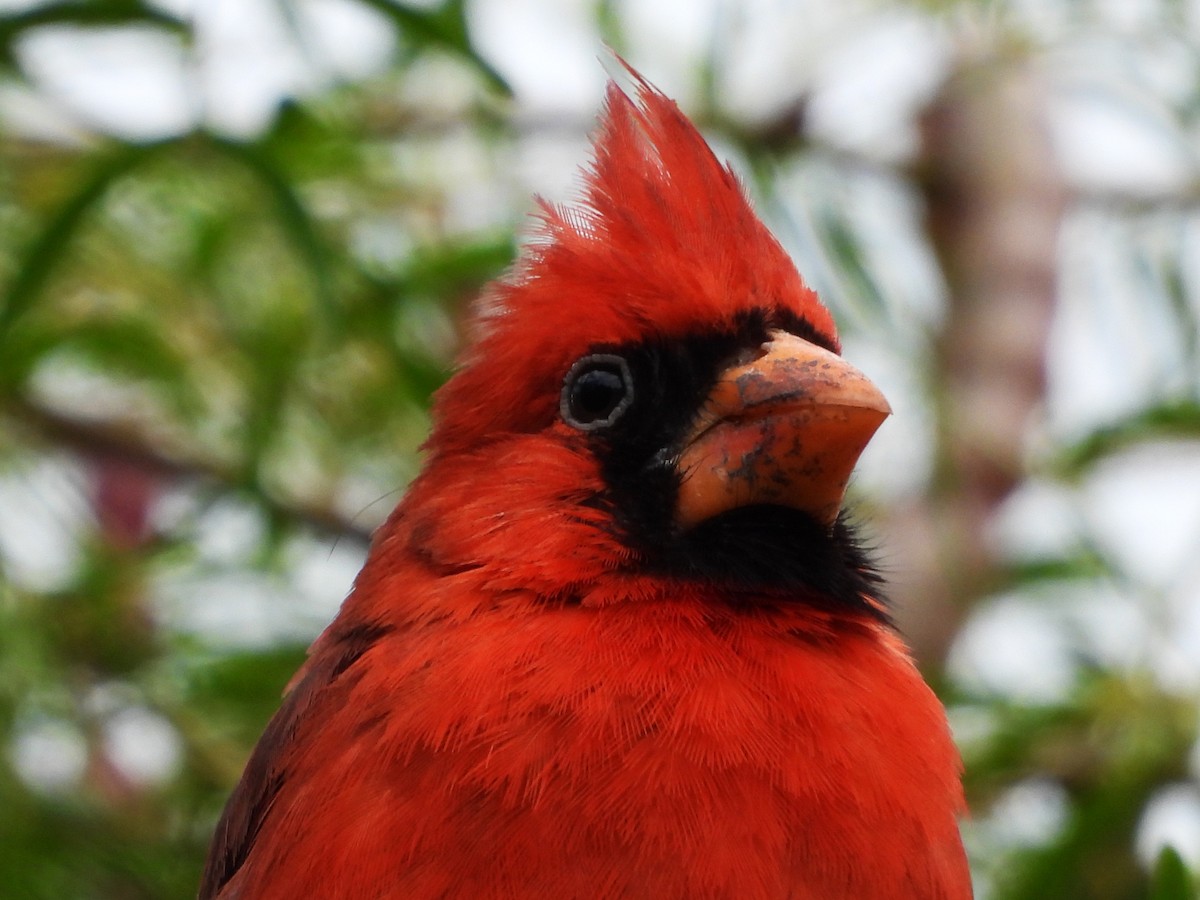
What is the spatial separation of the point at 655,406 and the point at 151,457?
1.43m

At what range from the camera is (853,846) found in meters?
1.71

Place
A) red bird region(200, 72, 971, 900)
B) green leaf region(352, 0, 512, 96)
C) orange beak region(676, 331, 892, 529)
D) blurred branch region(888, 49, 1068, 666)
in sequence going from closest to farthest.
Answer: red bird region(200, 72, 971, 900), orange beak region(676, 331, 892, 529), green leaf region(352, 0, 512, 96), blurred branch region(888, 49, 1068, 666)

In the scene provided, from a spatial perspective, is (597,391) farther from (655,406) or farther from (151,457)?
(151,457)

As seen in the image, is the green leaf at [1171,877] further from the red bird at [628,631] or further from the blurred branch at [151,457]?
the blurred branch at [151,457]

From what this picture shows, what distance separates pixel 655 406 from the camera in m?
2.05

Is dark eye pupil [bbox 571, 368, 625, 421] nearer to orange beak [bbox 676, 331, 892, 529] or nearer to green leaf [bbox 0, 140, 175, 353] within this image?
orange beak [bbox 676, 331, 892, 529]

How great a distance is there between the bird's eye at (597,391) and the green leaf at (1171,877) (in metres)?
0.77

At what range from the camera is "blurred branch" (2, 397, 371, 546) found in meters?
3.08

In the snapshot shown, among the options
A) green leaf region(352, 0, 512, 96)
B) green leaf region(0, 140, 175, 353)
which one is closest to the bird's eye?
green leaf region(352, 0, 512, 96)

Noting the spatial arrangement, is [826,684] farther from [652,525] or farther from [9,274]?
[9,274]

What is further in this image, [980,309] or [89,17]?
[980,309]

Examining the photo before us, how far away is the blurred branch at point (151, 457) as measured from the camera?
121 inches

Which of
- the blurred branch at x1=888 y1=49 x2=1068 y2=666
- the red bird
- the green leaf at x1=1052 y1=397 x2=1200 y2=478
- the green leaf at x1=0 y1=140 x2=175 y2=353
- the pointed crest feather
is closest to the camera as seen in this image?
the red bird

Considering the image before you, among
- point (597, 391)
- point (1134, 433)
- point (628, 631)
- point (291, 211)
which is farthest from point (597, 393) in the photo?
point (1134, 433)
